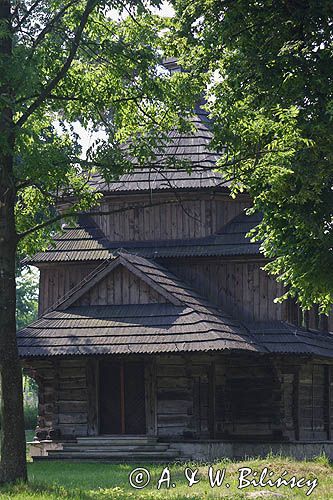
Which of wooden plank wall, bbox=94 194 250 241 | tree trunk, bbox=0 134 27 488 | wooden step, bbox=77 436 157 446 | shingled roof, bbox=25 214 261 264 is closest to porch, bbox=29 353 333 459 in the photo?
wooden step, bbox=77 436 157 446

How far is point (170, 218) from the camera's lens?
108ft

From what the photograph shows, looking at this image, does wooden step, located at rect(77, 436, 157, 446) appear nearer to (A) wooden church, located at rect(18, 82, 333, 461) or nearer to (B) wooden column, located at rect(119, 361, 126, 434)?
(A) wooden church, located at rect(18, 82, 333, 461)

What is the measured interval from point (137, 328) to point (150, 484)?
7893mm

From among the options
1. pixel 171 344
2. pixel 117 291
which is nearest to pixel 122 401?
pixel 171 344

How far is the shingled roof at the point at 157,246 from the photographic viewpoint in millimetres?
31766

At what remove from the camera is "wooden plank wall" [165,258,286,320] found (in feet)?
103

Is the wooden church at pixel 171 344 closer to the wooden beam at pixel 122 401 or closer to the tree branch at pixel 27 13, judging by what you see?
the wooden beam at pixel 122 401

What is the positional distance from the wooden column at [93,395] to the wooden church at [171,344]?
0.10 ft

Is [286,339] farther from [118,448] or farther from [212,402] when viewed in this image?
[118,448]

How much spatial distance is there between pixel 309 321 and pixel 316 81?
14.2 meters

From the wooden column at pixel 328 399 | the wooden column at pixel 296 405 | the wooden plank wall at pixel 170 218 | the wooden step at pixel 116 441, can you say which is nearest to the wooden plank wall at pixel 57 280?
the wooden plank wall at pixel 170 218

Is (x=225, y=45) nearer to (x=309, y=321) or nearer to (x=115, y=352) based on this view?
(x=115, y=352)

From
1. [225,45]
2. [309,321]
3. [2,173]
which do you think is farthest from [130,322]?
[2,173]

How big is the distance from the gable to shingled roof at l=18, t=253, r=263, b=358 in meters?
0.16
